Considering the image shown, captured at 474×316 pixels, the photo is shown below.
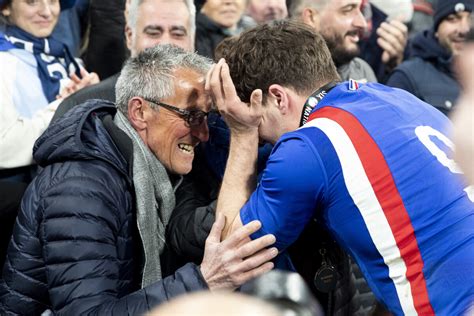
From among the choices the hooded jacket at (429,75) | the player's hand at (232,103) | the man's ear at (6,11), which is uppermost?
the player's hand at (232,103)

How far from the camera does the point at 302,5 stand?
213 inches

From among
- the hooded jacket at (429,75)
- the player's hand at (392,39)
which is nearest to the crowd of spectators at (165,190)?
the hooded jacket at (429,75)

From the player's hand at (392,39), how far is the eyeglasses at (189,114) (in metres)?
2.53

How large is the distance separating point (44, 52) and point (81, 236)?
1693mm

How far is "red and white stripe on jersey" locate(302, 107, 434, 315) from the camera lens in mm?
2891

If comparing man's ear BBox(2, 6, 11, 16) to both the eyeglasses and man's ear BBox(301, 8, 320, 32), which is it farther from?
man's ear BBox(301, 8, 320, 32)

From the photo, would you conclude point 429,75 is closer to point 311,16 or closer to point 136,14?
point 311,16

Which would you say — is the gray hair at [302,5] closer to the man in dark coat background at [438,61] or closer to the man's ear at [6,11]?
the man in dark coat background at [438,61]

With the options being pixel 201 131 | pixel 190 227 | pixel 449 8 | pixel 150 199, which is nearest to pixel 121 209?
pixel 150 199

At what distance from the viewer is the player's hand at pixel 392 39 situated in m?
5.86

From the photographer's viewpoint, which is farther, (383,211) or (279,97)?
(279,97)

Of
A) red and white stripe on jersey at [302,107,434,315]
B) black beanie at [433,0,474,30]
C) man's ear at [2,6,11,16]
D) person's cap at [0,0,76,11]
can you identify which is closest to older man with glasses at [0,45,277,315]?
red and white stripe on jersey at [302,107,434,315]

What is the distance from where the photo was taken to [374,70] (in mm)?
6121

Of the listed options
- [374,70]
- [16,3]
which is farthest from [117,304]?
[374,70]
